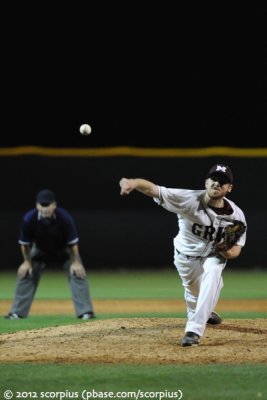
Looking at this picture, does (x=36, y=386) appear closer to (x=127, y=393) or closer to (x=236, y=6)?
(x=127, y=393)

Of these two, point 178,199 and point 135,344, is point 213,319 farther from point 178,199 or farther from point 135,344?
point 178,199

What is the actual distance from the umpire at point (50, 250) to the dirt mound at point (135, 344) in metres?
1.79

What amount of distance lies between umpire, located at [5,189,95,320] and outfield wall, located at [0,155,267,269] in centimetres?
684

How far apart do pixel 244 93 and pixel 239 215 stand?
67.5ft

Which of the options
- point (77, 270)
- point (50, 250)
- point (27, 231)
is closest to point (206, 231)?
point (77, 270)

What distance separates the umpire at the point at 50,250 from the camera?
370 inches

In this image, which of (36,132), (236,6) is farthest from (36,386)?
(236,6)

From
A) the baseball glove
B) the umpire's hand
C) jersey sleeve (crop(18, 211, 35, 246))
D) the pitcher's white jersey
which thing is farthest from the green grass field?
jersey sleeve (crop(18, 211, 35, 246))

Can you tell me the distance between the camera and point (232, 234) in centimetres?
648

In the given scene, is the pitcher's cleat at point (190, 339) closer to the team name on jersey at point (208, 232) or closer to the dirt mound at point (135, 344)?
the dirt mound at point (135, 344)

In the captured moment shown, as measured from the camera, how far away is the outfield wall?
16.5 metres

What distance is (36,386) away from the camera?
195 inches

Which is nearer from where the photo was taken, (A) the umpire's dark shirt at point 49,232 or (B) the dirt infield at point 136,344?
(B) the dirt infield at point 136,344

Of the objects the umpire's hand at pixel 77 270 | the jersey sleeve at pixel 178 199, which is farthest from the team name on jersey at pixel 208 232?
the umpire's hand at pixel 77 270
